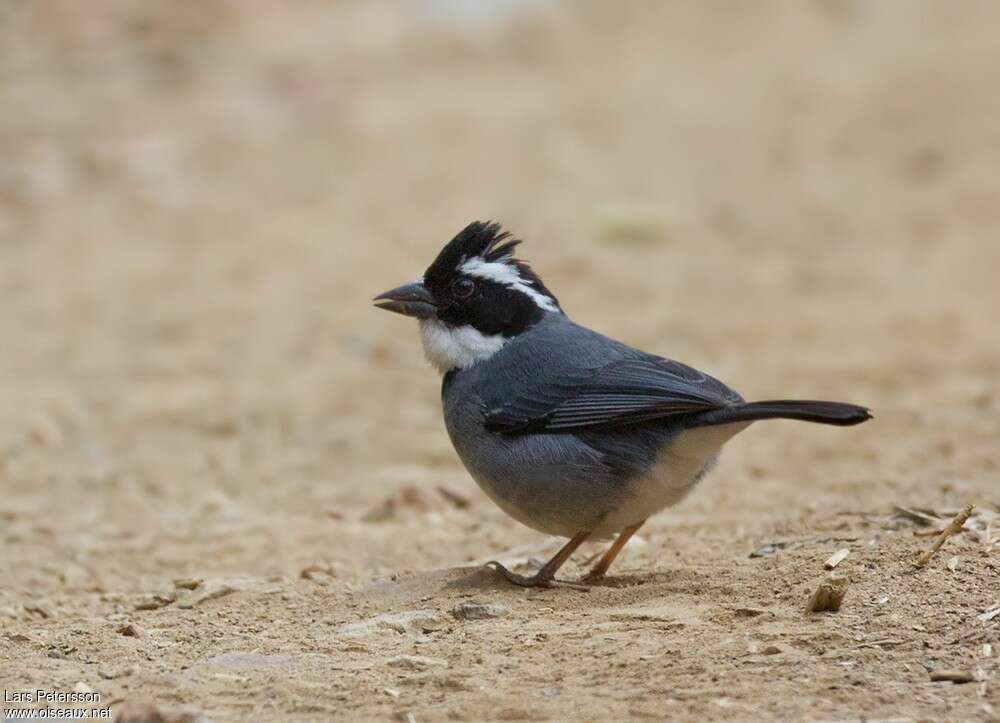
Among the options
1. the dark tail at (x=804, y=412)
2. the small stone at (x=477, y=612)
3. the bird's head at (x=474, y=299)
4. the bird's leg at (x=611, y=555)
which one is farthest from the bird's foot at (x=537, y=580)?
the bird's head at (x=474, y=299)

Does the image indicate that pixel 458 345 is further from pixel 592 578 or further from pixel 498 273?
pixel 592 578

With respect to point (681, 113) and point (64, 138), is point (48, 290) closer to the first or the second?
point (64, 138)

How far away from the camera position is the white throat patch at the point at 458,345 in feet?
21.4

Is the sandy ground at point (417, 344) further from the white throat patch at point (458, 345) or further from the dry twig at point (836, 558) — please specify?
the white throat patch at point (458, 345)

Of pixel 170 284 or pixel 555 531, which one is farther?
pixel 170 284

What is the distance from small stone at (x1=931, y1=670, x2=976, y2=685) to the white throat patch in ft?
9.02

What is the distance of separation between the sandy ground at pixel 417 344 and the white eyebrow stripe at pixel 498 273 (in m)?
1.21

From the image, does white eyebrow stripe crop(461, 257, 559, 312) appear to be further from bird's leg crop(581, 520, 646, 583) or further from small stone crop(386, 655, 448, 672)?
small stone crop(386, 655, 448, 672)

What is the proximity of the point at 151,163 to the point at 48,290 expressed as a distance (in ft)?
9.46

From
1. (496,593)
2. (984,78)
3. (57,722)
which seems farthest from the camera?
(984,78)

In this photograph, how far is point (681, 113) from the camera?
16016mm

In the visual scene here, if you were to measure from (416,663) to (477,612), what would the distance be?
65 centimetres

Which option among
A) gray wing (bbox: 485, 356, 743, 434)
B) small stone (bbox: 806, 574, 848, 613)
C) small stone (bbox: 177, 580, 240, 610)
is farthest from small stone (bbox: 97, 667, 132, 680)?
small stone (bbox: 806, 574, 848, 613)

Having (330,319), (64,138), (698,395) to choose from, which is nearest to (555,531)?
(698,395)
